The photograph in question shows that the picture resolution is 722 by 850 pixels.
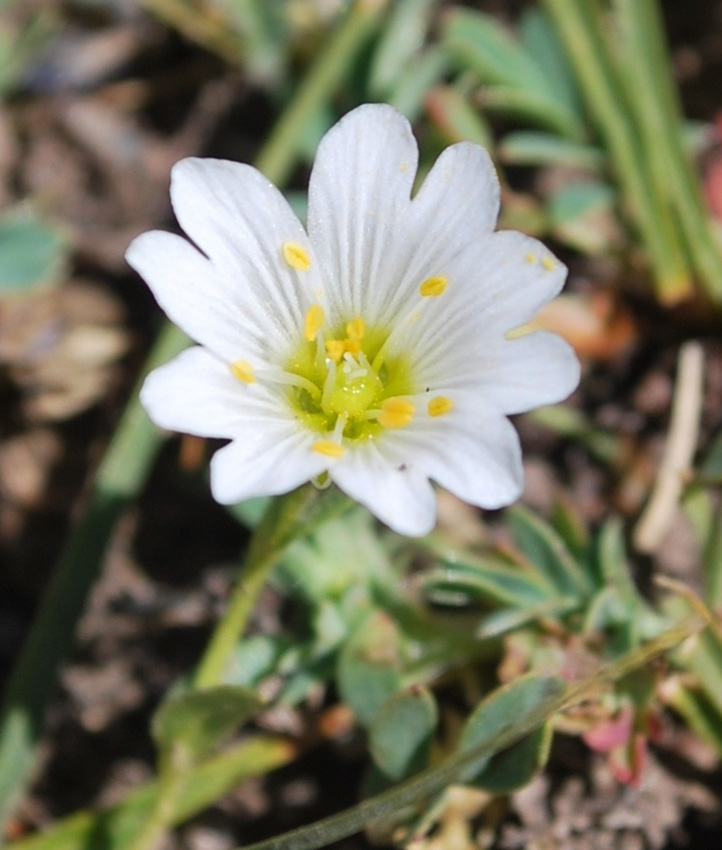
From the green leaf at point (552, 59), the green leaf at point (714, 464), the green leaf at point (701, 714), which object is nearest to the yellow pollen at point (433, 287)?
the green leaf at point (714, 464)

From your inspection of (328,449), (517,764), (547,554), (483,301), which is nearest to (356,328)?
(483,301)

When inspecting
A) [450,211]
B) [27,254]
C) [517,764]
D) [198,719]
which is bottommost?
[198,719]

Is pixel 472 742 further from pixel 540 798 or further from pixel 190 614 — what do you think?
pixel 190 614

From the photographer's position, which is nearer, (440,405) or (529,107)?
(440,405)

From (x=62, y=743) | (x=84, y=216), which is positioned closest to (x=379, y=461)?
(x=62, y=743)

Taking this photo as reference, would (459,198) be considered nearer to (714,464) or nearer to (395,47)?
(714,464)

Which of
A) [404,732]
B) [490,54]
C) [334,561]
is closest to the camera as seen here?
[404,732]

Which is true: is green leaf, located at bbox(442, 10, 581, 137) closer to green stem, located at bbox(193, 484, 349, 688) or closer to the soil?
the soil

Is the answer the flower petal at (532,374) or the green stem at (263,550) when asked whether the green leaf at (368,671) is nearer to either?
the green stem at (263,550)
